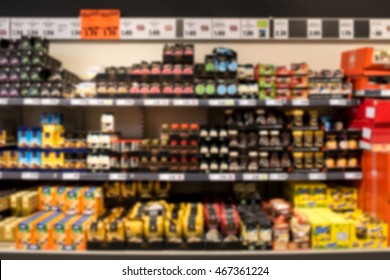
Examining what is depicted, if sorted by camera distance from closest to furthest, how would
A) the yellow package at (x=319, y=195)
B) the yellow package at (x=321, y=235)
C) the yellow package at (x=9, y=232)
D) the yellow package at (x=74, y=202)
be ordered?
the yellow package at (x=321, y=235) → the yellow package at (x=9, y=232) → the yellow package at (x=74, y=202) → the yellow package at (x=319, y=195)

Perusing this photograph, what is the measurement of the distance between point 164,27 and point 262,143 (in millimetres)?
1667

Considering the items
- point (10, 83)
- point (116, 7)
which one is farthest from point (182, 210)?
point (116, 7)

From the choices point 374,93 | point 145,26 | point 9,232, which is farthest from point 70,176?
point 374,93

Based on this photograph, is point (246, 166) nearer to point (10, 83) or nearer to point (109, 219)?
point (109, 219)

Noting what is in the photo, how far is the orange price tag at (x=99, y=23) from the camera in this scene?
429 centimetres

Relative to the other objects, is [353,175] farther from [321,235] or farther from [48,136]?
[48,136]

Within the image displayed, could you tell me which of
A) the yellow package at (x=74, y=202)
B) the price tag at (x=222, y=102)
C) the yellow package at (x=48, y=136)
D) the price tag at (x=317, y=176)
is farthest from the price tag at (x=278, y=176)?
the yellow package at (x=48, y=136)

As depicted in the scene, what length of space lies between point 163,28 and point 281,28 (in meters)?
1.24

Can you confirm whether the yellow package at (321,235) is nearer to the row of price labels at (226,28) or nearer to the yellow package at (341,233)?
the yellow package at (341,233)

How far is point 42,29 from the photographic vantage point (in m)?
4.30

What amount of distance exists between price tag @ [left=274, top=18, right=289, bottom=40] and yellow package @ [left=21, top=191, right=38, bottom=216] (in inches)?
113

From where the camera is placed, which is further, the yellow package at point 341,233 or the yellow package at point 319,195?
the yellow package at point 319,195

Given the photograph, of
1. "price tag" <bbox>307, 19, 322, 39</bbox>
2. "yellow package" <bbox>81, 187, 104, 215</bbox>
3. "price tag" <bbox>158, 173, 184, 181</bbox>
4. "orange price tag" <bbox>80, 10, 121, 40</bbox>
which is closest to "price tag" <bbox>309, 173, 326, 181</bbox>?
"price tag" <bbox>158, 173, 184, 181</bbox>

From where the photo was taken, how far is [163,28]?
4.31 m
